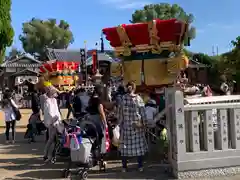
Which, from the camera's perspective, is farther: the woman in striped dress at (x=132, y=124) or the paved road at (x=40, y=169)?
the woman in striped dress at (x=132, y=124)

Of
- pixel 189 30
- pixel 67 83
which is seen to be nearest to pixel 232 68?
pixel 67 83

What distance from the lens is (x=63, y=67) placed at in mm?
24906

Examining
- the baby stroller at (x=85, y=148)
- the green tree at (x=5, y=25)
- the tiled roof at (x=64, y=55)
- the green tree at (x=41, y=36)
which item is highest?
the green tree at (x=41, y=36)

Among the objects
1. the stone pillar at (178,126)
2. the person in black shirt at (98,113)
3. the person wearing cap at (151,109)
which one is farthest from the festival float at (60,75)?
the stone pillar at (178,126)

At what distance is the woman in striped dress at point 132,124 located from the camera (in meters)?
7.11

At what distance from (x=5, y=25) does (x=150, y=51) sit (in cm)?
1047

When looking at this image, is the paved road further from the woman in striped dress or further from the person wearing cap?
the person wearing cap

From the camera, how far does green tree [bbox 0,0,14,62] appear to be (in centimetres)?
1703

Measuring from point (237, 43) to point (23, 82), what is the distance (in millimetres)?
20277

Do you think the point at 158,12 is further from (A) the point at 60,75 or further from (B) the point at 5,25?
(B) the point at 5,25

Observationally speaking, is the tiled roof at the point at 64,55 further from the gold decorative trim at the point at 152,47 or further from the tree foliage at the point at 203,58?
the gold decorative trim at the point at 152,47

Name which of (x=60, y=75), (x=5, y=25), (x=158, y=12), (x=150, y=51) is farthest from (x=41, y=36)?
(x=150, y=51)

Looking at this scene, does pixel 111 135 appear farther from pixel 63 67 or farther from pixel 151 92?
pixel 63 67

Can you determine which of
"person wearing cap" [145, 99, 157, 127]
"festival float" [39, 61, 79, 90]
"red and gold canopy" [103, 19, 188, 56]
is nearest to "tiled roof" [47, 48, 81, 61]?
"festival float" [39, 61, 79, 90]
